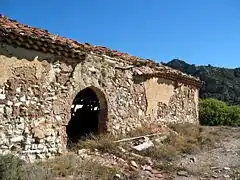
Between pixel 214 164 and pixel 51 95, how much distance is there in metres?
4.57

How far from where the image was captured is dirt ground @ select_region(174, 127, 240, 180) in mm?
8305

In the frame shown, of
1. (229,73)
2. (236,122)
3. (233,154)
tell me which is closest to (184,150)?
(233,154)

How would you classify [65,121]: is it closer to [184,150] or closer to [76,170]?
[76,170]

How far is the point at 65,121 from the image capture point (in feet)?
30.0

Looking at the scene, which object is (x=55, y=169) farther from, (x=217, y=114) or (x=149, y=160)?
(x=217, y=114)

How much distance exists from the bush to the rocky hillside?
9.94 m

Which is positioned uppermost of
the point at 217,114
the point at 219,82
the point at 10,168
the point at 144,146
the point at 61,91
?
the point at 219,82

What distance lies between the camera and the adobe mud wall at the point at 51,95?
25.6 ft

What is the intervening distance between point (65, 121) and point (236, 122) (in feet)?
51.3

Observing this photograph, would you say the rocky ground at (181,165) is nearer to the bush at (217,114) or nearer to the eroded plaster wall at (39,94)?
the eroded plaster wall at (39,94)

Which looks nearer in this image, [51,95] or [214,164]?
[51,95]

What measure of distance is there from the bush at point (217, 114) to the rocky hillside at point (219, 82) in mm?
9944

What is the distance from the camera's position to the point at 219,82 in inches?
1328

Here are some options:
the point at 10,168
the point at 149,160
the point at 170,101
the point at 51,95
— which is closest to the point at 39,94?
the point at 51,95
